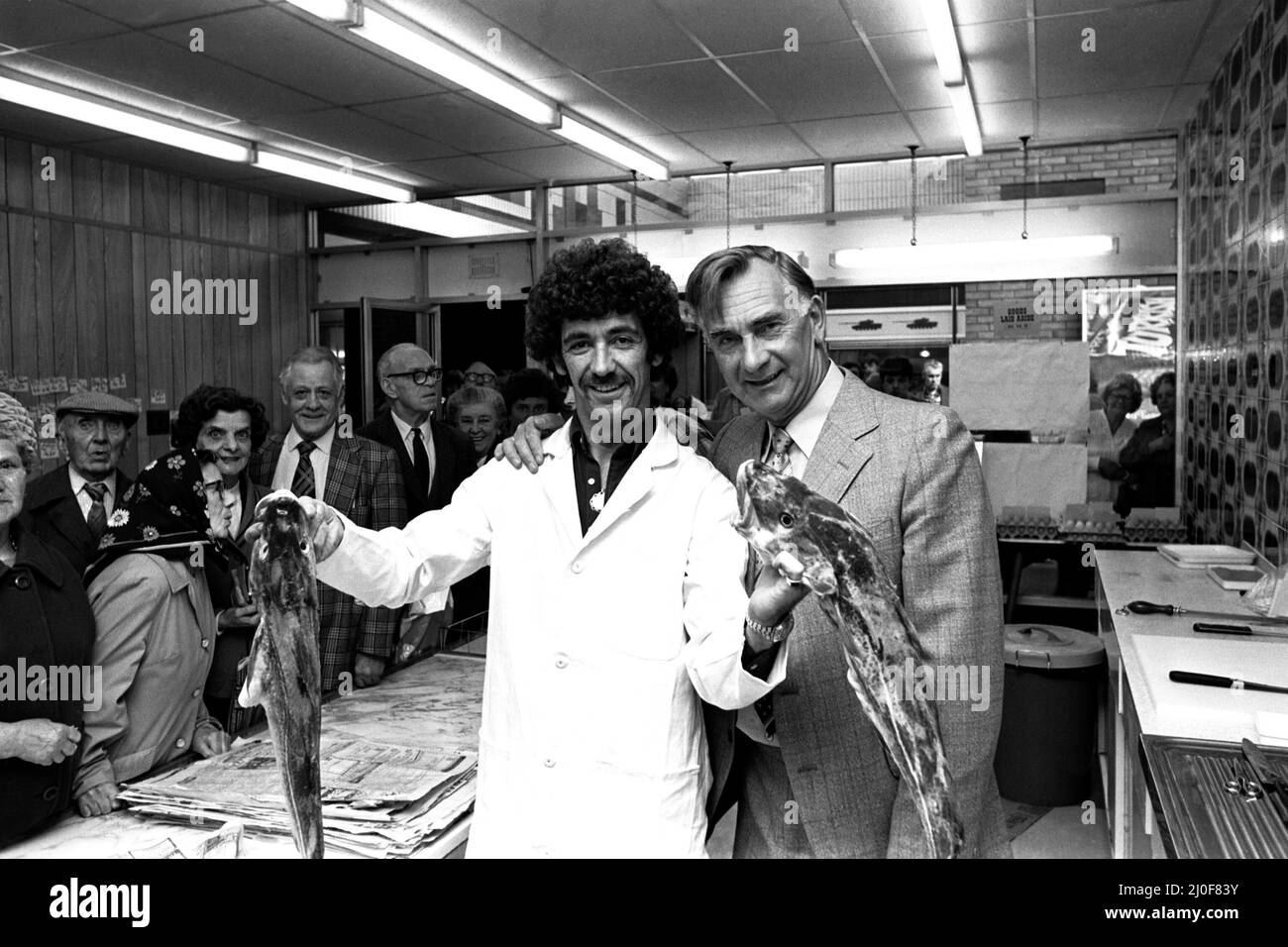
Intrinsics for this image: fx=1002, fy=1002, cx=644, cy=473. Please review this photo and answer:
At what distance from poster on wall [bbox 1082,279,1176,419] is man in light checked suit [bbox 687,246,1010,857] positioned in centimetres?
560

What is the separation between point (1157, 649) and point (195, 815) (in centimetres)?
197

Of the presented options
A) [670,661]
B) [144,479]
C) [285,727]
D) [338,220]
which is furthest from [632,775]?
[338,220]

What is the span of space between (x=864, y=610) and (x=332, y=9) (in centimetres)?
431

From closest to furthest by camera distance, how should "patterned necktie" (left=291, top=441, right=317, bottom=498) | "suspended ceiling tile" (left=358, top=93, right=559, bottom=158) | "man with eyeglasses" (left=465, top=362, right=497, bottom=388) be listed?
"patterned necktie" (left=291, top=441, right=317, bottom=498), "man with eyeglasses" (left=465, top=362, right=497, bottom=388), "suspended ceiling tile" (left=358, top=93, right=559, bottom=158)

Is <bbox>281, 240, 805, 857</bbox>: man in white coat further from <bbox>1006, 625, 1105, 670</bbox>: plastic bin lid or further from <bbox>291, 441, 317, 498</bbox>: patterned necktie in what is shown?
<bbox>1006, 625, 1105, 670</bbox>: plastic bin lid

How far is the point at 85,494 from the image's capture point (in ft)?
11.8

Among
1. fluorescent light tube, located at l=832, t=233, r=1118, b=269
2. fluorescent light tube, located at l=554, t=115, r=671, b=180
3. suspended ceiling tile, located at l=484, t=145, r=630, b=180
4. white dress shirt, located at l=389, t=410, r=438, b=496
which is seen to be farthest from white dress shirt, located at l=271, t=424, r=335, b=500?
fluorescent light tube, located at l=832, t=233, r=1118, b=269

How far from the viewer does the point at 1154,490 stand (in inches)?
243

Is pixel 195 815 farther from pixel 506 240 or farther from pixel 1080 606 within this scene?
pixel 506 240

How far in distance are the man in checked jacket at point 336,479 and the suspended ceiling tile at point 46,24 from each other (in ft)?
7.24

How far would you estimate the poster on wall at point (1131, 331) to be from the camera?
6.25 metres

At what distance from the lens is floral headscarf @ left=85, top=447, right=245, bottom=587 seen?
1.89m

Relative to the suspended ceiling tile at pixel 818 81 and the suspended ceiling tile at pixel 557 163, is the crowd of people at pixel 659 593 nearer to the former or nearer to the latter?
the suspended ceiling tile at pixel 818 81

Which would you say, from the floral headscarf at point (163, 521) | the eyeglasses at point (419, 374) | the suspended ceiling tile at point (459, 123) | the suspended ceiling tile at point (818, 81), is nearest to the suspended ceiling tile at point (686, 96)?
the suspended ceiling tile at point (818, 81)
